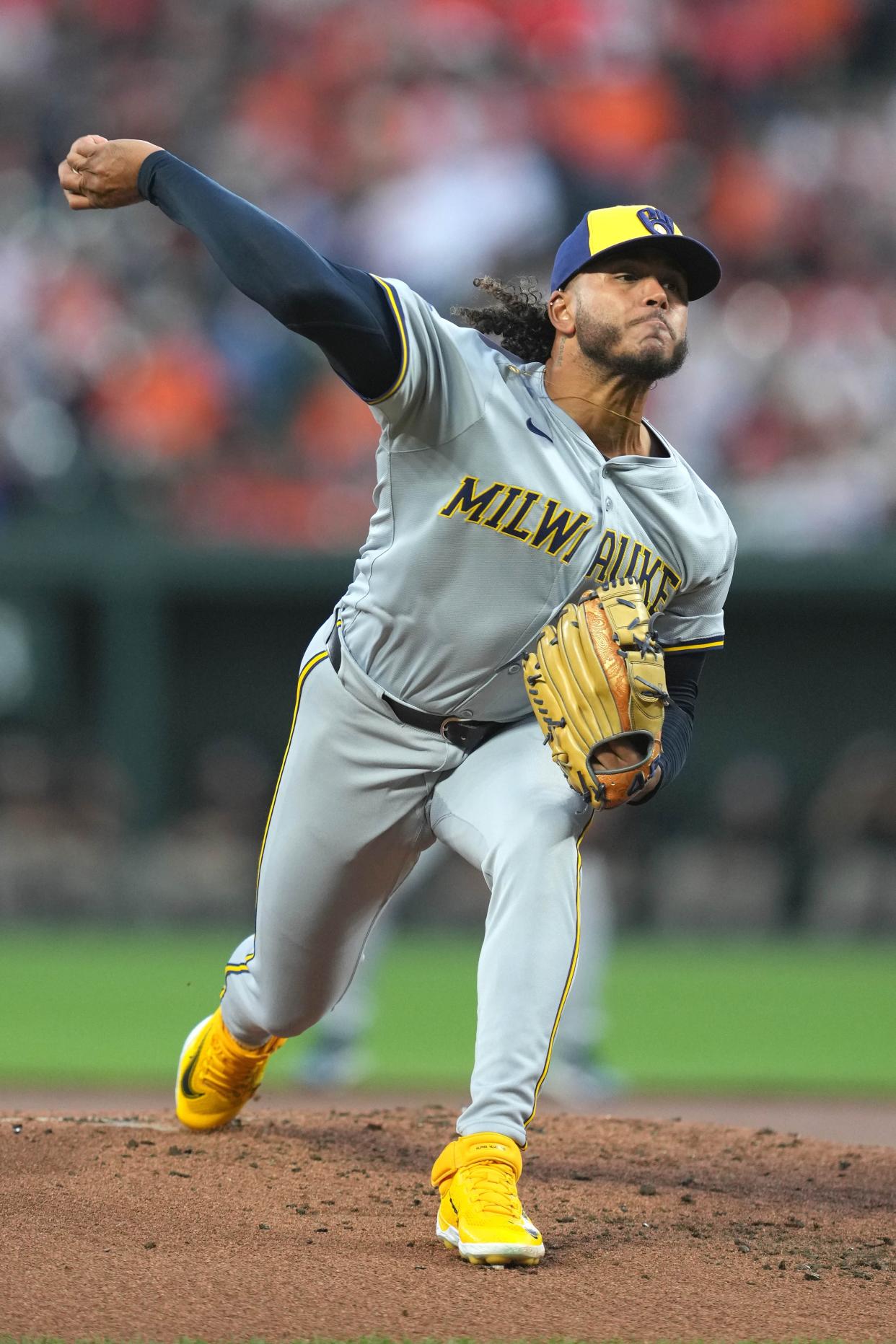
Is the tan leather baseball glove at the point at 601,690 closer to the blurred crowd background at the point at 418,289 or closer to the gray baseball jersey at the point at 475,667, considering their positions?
the gray baseball jersey at the point at 475,667

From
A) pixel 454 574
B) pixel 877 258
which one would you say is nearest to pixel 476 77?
pixel 877 258

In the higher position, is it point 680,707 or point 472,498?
point 472,498

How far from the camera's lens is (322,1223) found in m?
3.11

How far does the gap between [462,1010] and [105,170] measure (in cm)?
574

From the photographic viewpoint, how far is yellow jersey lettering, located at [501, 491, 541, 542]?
3.04 metres

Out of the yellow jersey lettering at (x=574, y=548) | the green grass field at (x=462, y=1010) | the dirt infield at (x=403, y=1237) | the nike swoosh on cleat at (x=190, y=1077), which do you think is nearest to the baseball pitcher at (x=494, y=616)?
the yellow jersey lettering at (x=574, y=548)

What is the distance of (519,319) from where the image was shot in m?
3.40

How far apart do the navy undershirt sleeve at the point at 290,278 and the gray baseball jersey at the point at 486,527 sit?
0.05 m

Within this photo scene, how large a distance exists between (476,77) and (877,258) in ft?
9.72

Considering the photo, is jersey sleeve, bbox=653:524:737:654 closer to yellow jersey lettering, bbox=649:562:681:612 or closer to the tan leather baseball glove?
yellow jersey lettering, bbox=649:562:681:612

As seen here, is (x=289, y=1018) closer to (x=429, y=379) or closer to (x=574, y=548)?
(x=574, y=548)

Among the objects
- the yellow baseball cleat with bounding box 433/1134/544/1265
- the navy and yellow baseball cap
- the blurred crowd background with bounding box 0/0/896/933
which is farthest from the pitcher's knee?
the blurred crowd background with bounding box 0/0/896/933

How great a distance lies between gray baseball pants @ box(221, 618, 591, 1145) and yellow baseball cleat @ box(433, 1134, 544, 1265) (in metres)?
0.04

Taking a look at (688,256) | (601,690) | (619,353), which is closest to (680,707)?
(601,690)
